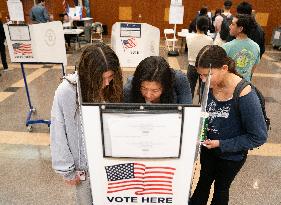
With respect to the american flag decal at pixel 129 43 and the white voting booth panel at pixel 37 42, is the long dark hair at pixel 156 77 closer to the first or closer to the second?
the white voting booth panel at pixel 37 42

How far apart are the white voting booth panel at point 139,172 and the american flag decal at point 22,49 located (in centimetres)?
297

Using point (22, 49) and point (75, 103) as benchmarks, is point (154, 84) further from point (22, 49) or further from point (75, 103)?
point (22, 49)

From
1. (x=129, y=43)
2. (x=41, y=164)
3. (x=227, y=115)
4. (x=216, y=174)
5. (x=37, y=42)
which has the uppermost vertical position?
(x=37, y=42)

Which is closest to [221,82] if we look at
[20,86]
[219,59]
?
[219,59]

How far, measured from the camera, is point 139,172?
1.05 m

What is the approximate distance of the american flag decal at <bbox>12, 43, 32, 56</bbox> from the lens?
3.55m

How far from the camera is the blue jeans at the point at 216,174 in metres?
1.82

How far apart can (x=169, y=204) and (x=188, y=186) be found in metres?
0.12

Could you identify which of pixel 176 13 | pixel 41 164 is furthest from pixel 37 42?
pixel 176 13

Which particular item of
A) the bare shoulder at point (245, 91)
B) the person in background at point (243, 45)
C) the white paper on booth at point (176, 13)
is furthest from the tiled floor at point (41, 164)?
the white paper on booth at point (176, 13)

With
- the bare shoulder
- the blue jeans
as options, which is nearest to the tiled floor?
the blue jeans

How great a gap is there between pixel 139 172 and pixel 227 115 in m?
0.82

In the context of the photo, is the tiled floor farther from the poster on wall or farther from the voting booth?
the poster on wall

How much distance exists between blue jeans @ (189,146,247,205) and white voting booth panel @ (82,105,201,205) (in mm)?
807
